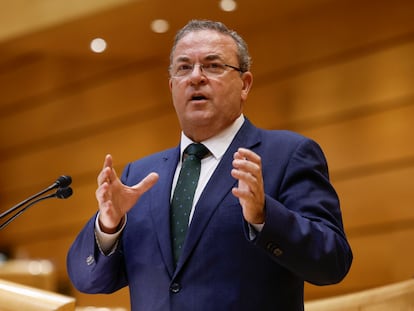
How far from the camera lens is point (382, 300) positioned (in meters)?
2.20

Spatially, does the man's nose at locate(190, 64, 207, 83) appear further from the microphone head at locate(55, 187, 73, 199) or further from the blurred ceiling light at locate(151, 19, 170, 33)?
the blurred ceiling light at locate(151, 19, 170, 33)

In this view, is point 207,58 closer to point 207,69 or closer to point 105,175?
point 207,69

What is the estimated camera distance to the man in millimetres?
1509

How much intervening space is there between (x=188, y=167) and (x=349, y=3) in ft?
10.0

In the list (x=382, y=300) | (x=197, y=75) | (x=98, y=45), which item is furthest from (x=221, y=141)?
(x=98, y=45)

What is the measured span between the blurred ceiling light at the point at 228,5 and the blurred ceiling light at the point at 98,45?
985 millimetres

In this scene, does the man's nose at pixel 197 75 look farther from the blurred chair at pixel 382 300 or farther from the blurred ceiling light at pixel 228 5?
the blurred ceiling light at pixel 228 5

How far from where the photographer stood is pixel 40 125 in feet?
20.4

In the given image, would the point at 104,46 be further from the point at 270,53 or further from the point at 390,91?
the point at 390,91

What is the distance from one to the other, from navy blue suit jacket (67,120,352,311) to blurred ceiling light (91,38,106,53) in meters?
3.44

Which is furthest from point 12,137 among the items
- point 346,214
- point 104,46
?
point 346,214

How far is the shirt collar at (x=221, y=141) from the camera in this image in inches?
70.1

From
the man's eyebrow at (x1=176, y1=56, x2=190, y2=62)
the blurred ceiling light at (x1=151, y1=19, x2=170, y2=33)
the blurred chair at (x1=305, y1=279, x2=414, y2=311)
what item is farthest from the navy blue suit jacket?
the blurred ceiling light at (x1=151, y1=19, x2=170, y2=33)

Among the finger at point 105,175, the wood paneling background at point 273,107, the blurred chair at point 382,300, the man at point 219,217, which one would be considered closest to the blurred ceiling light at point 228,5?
the wood paneling background at point 273,107
